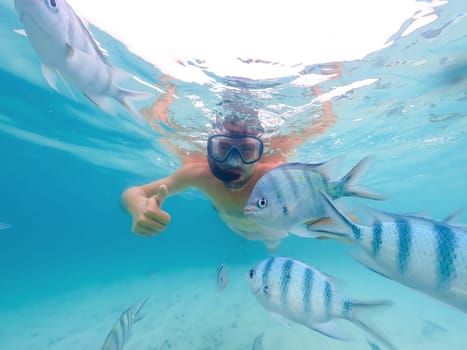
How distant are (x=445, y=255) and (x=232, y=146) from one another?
5.74m

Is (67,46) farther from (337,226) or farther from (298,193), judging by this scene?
(337,226)

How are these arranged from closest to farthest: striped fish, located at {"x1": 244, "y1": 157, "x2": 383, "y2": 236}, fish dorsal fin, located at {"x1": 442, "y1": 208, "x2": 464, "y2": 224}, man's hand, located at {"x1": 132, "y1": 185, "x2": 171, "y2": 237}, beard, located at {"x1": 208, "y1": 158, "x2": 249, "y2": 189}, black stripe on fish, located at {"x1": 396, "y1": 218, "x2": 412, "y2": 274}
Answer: black stripe on fish, located at {"x1": 396, "y1": 218, "x2": 412, "y2": 274}, fish dorsal fin, located at {"x1": 442, "y1": 208, "x2": 464, "y2": 224}, striped fish, located at {"x1": 244, "y1": 157, "x2": 383, "y2": 236}, man's hand, located at {"x1": 132, "y1": 185, "x2": 171, "y2": 237}, beard, located at {"x1": 208, "y1": 158, "x2": 249, "y2": 189}

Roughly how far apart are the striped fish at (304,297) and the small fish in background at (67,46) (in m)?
2.20

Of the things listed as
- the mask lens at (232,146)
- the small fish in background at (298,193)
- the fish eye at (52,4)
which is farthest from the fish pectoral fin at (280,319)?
the mask lens at (232,146)

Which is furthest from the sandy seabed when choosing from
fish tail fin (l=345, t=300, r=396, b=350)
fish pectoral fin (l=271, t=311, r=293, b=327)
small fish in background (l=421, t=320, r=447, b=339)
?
fish tail fin (l=345, t=300, r=396, b=350)

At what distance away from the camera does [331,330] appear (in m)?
2.09

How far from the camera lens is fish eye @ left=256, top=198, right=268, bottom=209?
2406 mm

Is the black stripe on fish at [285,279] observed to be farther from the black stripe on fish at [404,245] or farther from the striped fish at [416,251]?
the black stripe on fish at [404,245]

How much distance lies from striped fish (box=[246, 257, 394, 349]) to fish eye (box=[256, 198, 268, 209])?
587 mm

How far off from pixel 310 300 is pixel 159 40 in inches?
278

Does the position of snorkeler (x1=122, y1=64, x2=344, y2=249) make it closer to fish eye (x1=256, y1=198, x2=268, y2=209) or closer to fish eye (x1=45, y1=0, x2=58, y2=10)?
fish eye (x1=256, y1=198, x2=268, y2=209)

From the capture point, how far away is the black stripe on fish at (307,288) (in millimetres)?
2256

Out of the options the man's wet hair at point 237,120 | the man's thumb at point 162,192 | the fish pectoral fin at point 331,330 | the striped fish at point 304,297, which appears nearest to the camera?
the fish pectoral fin at point 331,330

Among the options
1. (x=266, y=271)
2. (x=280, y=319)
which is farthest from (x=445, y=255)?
(x=280, y=319)
